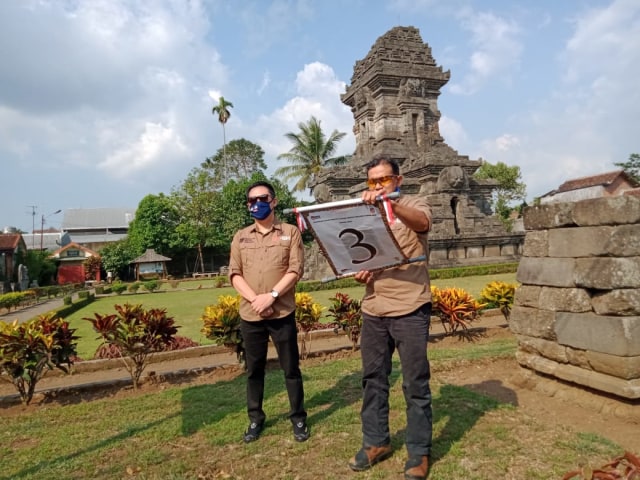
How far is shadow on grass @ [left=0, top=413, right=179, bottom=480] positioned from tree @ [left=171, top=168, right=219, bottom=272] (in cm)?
3683

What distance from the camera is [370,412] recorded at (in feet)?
10.6

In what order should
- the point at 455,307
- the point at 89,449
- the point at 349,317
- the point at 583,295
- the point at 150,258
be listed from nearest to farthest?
the point at 89,449, the point at 583,295, the point at 349,317, the point at 455,307, the point at 150,258

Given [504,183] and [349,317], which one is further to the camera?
[504,183]

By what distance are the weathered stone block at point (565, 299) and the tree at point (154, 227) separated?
38.9 meters

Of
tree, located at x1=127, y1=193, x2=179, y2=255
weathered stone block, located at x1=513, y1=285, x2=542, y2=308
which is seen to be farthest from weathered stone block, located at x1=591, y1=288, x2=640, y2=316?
tree, located at x1=127, y1=193, x2=179, y2=255

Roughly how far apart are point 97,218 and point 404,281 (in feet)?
228

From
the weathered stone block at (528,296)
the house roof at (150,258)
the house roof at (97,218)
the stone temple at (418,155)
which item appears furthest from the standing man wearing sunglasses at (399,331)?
the house roof at (97,218)

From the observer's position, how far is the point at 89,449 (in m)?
3.70

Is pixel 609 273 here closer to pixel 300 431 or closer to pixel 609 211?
pixel 609 211

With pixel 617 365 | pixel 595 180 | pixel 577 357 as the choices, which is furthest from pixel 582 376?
pixel 595 180

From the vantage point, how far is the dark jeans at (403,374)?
2998 millimetres

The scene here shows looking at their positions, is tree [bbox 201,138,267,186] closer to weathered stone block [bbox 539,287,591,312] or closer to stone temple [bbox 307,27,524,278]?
stone temple [bbox 307,27,524,278]

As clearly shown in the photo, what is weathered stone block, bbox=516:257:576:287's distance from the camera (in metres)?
4.50

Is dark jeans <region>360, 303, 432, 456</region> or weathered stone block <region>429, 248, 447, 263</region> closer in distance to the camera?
dark jeans <region>360, 303, 432, 456</region>
